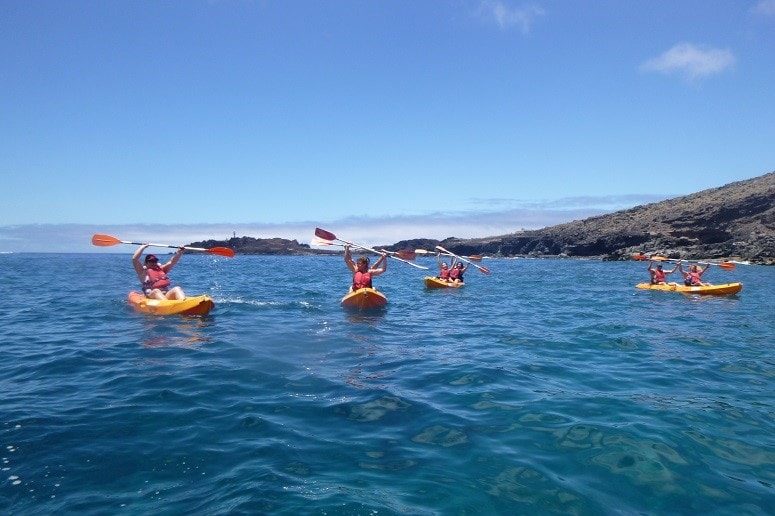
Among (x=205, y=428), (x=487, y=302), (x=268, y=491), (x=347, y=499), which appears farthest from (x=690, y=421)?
(x=487, y=302)

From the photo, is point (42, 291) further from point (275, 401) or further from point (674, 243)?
point (674, 243)

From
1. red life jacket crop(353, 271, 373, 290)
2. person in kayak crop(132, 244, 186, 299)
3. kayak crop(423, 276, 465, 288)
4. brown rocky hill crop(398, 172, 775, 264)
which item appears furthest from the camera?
brown rocky hill crop(398, 172, 775, 264)

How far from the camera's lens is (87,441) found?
538 cm

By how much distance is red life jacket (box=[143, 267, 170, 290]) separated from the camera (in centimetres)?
1478

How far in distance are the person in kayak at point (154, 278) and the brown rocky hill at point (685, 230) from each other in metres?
56.3

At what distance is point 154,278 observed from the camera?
48.7 ft

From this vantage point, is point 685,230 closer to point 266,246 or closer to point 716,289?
point 716,289

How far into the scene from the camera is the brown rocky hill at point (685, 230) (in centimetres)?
5931

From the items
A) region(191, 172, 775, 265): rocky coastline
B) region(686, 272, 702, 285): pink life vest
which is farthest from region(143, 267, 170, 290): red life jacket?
region(191, 172, 775, 265): rocky coastline

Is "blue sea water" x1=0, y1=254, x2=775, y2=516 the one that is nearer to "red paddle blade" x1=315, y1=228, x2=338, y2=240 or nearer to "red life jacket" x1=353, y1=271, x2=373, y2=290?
"red life jacket" x1=353, y1=271, x2=373, y2=290

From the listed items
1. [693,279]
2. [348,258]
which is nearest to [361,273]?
[348,258]

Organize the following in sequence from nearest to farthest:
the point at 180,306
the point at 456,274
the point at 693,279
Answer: the point at 180,306 < the point at 693,279 < the point at 456,274

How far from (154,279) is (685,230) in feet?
225

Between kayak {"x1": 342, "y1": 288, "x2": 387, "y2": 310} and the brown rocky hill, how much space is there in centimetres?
5104
